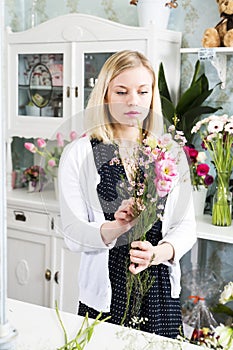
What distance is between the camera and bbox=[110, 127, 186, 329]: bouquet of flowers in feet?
6.21

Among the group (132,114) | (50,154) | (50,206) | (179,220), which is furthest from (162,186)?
(50,154)

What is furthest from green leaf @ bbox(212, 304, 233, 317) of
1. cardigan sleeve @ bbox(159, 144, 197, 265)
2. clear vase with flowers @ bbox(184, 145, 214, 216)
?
cardigan sleeve @ bbox(159, 144, 197, 265)

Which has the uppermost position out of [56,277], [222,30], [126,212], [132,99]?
[222,30]

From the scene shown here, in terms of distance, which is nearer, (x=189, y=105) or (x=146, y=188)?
(x=146, y=188)

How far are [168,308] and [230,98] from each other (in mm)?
1202

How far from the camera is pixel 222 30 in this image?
2.66 m

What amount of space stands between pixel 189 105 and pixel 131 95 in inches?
28.9

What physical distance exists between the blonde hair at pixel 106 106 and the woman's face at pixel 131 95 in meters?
0.02

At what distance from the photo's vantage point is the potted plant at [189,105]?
9.03 feet

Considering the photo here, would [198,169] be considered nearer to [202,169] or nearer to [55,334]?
[202,169]

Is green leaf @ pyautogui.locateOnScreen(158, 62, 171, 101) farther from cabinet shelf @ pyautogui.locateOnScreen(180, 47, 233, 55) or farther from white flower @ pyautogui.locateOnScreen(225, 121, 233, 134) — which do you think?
white flower @ pyautogui.locateOnScreen(225, 121, 233, 134)

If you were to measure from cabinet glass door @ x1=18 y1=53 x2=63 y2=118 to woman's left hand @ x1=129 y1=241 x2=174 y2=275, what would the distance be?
1.35 metres

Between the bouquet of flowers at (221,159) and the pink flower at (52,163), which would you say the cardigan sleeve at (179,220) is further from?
the pink flower at (52,163)

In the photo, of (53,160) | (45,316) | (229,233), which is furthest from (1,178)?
(53,160)
